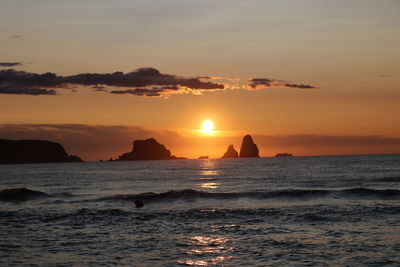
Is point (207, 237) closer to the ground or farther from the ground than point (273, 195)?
farther from the ground

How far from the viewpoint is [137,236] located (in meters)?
27.1

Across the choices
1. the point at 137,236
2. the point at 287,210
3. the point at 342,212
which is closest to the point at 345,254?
the point at 137,236

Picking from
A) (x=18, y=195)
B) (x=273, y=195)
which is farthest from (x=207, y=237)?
(x=18, y=195)

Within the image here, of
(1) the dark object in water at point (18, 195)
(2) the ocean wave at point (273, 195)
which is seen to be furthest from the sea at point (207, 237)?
(1) the dark object in water at point (18, 195)

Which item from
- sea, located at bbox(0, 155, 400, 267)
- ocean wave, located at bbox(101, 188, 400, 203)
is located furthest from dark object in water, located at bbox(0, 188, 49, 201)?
sea, located at bbox(0, 155, 400, 267)

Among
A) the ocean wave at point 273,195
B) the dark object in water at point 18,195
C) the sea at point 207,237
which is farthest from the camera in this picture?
the dark object in water at point 18,195

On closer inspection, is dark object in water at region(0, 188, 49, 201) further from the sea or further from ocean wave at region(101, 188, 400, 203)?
the sea

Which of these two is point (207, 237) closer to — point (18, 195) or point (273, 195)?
point (273, 195)

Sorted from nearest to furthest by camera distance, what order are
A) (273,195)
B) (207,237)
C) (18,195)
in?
(207,237) < (273,195) < (18,195)

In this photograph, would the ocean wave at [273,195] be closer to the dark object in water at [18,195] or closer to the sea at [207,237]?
the sea at [207,237]

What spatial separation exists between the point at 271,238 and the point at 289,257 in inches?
176

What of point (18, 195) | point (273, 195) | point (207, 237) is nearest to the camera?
point (207, 237)

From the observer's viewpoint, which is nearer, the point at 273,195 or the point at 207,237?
the point at 207,237

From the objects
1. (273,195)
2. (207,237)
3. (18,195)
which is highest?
(207,237)
